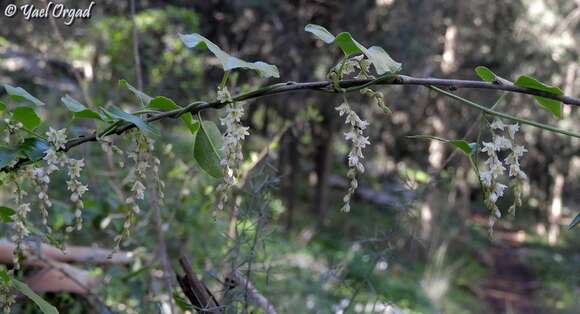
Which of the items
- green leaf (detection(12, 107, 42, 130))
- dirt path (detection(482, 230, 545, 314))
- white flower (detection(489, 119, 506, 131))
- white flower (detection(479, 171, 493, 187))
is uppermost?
white flower (detection(489, 119, 506, 131))

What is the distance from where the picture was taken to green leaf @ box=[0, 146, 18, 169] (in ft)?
1.88

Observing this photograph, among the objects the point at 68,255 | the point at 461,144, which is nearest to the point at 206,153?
the point at 461,144

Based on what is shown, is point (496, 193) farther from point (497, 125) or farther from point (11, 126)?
point (11, 126)

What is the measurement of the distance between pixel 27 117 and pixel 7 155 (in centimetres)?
5

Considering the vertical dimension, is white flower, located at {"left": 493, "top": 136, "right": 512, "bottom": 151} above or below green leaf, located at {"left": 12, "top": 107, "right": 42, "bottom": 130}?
above

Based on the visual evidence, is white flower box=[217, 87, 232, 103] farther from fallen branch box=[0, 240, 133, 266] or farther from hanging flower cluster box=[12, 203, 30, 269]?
fallen branch box=[0, 240, 133, 266]

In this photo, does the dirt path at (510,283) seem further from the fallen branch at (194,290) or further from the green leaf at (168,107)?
the green leaf at (168,107)

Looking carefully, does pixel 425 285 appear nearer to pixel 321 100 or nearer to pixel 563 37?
pixel 321 100

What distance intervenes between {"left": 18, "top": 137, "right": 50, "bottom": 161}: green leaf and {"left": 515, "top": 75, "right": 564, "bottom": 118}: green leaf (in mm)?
449

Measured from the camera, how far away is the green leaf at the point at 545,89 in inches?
21.1

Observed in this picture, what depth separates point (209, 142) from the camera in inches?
23.4

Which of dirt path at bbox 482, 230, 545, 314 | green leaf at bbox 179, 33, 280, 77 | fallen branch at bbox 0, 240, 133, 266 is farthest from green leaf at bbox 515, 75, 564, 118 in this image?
dirt path at bbox 482, 230, 545, 314

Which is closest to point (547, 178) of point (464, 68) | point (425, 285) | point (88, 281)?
point (464, 68)

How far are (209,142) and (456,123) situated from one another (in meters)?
8.31
